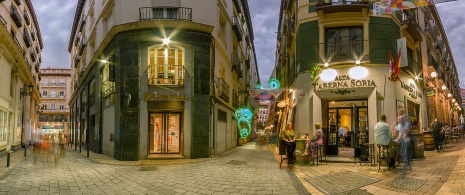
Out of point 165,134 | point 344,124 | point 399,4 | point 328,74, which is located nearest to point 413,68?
point 344,124

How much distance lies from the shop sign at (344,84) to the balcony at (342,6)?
2858mm

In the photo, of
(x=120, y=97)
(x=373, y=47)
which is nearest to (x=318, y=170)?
(x=373, y=47)

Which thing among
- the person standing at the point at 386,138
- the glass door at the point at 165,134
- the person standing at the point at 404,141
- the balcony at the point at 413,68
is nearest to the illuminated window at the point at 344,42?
the balcony at the point at 413,68

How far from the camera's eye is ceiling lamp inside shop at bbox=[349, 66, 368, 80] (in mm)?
13141

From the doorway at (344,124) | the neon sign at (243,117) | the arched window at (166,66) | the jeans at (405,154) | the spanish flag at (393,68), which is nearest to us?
the jeans at (405,154)

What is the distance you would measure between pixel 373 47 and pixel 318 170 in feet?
20.9

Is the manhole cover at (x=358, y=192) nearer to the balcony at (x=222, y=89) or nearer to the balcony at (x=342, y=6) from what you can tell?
the balcony at (x=342, y=6)

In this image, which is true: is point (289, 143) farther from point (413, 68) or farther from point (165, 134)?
point (413, 68)

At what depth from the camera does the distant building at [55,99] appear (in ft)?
227

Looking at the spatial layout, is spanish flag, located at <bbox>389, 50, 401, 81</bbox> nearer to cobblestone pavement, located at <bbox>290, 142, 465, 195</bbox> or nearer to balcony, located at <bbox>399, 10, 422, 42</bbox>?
balcony, located at <bbox>399, 10, 422, 42</bbox>

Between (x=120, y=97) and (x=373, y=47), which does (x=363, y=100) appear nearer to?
(x=373, y=47)

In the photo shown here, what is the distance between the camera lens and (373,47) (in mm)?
13367

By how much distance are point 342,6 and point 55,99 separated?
73.4 metres

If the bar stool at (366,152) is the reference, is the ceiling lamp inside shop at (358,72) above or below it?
above
